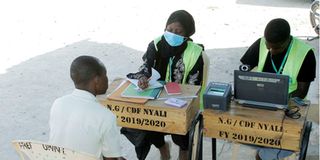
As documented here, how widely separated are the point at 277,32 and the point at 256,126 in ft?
2.49

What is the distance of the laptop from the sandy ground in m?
1.19

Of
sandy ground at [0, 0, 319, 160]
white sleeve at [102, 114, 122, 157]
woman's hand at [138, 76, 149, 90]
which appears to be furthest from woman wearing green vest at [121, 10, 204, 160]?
white sleeve at [102, 114, 122, 157]

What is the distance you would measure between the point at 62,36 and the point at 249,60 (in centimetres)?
502

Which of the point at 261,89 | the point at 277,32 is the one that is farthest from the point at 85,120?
the point at 277,32

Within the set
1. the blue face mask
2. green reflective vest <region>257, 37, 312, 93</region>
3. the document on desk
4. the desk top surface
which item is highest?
the blue face mask

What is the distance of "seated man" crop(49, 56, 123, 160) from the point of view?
93.4 inches

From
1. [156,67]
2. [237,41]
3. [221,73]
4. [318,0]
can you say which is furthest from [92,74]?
[318,0]

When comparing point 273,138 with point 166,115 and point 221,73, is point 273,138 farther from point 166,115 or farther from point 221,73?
point 221,73

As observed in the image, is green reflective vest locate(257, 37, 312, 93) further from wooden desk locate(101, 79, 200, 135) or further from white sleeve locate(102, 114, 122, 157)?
white sleeve locate(102, 114, 122, 157)

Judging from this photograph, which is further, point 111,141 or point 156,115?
point 156,115

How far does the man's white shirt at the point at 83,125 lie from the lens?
237 centimetres

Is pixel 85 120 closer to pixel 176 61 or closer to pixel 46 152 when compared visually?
pixel 46 152

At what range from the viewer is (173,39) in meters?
3.49

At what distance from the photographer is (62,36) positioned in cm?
788
